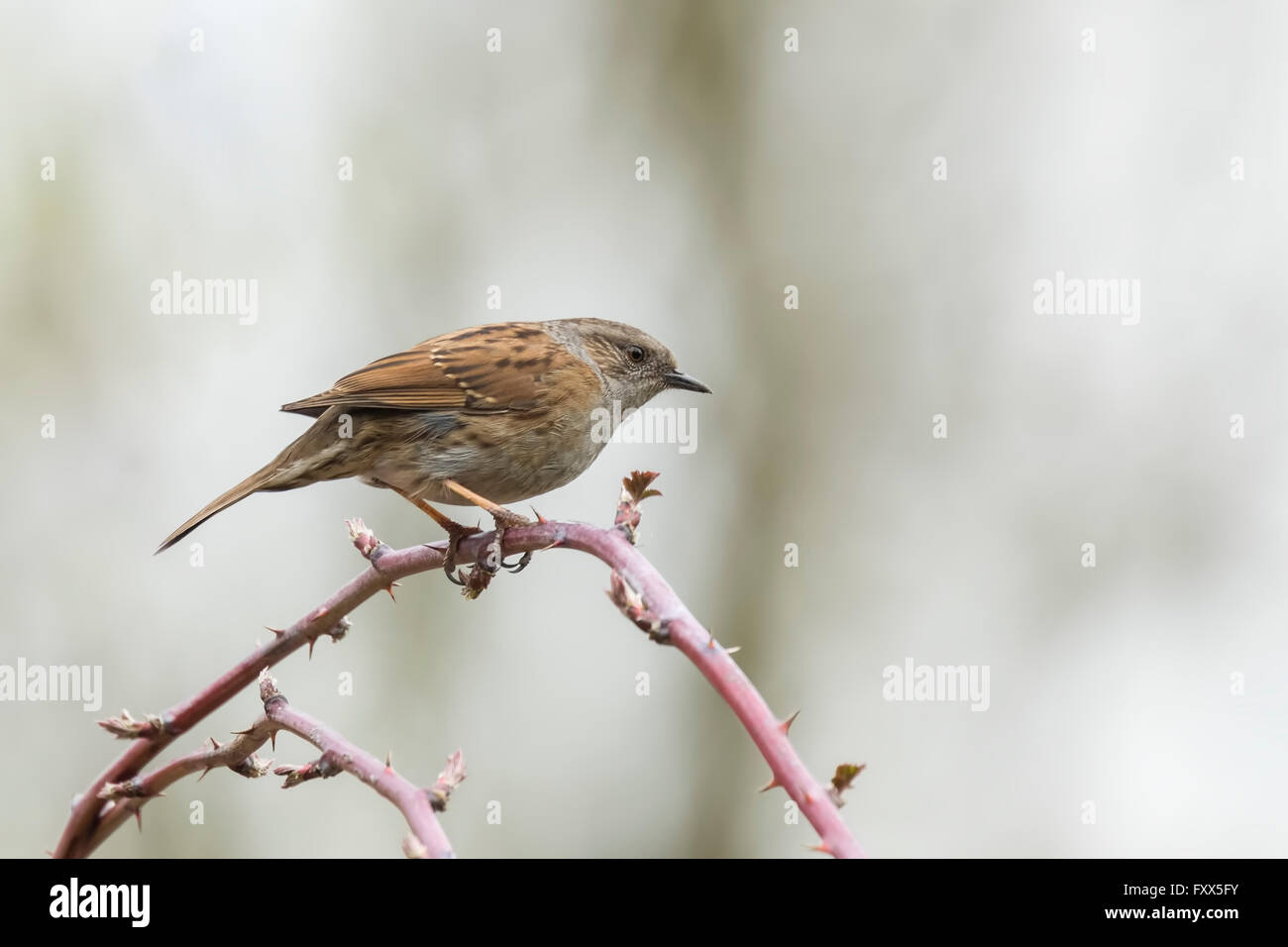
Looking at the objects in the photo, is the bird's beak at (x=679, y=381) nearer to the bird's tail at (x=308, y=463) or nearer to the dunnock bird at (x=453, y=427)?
the dunnock bird at (x=453, y=427)

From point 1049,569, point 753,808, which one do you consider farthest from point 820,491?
point 753,808

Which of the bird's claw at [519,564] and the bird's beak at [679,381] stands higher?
the bird's beak at [679,381]

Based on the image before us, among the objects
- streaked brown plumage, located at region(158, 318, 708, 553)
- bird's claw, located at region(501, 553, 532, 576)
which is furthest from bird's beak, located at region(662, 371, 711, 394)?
bird's claw, located at region(501, 553, 532, 576)

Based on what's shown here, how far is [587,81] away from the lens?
11.1m

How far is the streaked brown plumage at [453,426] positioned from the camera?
4711mm

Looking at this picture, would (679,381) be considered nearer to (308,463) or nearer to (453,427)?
(453,427)

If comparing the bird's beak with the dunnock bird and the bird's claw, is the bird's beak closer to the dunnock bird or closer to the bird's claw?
the dunnock bird

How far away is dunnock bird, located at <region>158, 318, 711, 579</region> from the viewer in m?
4.71

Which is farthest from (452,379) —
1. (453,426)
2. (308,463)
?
(308,463)

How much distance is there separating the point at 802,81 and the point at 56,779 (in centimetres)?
883

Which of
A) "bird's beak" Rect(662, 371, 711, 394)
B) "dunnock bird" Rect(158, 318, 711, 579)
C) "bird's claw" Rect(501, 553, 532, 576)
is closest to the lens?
"bird's claw" Rect(501, 553, 532, 576)

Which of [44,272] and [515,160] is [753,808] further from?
[44,272]


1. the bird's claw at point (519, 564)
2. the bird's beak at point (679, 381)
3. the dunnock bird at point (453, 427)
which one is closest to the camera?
the bird's claw at point (519, 564)

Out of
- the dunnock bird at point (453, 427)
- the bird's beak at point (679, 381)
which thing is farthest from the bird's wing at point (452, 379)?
the bird's beak at point (679, 381)
